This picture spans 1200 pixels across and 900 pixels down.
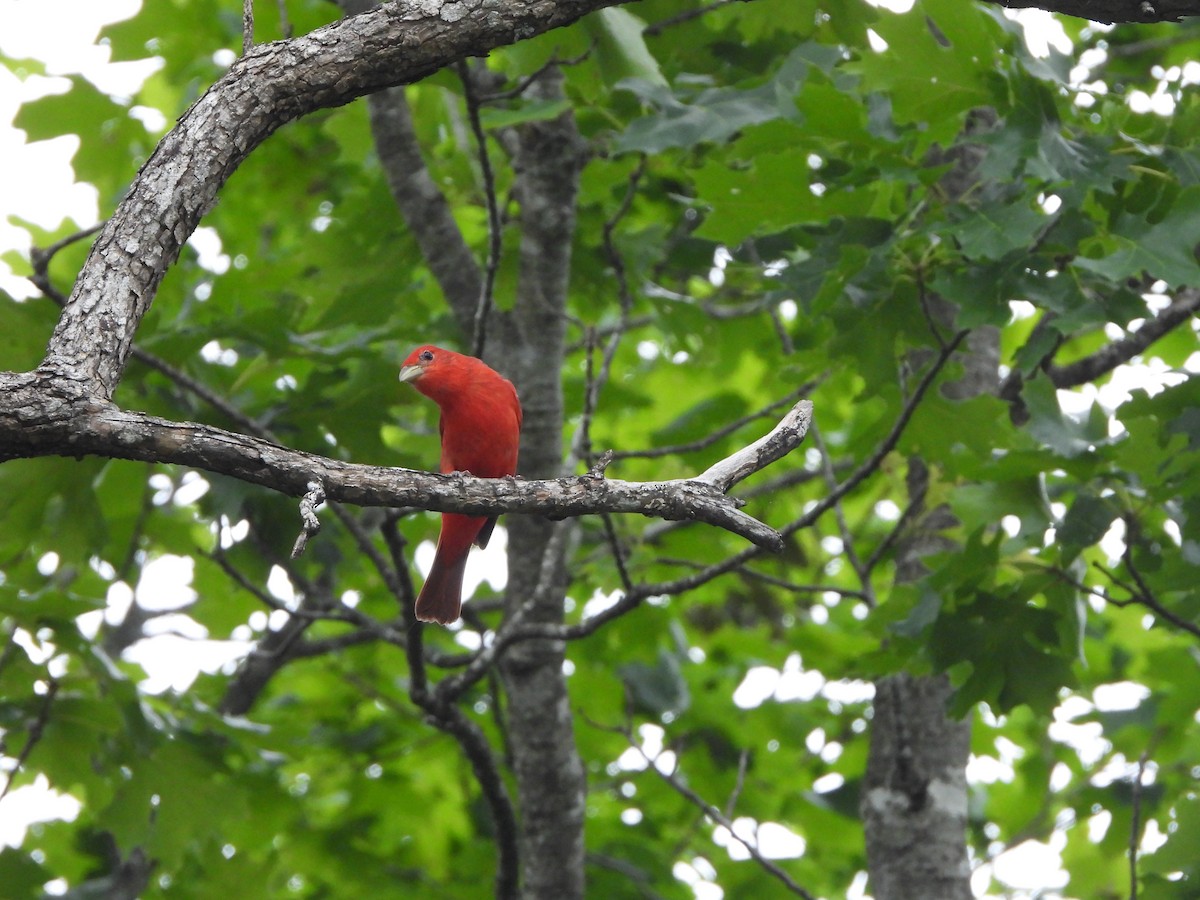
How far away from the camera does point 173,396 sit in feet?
13.8

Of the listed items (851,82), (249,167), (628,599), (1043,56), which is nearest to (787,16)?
(851,82)

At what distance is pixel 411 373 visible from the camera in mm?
4590

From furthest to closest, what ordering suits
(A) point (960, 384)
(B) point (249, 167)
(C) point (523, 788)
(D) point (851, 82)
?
(B) point (249, 167) → (A) point (960, 384) → (C) point (523, 788) → (D) point (851, 82)

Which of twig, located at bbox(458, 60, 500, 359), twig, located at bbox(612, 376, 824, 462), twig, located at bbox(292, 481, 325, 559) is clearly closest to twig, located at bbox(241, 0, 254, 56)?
twig, located at bbox(292, 481, 325, 559)

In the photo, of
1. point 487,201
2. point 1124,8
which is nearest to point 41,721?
point 487,201

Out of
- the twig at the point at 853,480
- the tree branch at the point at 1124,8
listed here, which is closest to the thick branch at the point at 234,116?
the tree branch at the point at 1124,8

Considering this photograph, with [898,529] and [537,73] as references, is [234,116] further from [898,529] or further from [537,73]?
[898,529]

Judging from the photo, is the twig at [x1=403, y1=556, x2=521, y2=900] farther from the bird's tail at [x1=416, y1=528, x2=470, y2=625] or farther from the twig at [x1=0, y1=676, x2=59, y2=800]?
the twig at [x1=0, y1=676, x2=59, y2=800]

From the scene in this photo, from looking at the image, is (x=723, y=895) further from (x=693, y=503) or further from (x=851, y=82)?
(x=693, y=503)

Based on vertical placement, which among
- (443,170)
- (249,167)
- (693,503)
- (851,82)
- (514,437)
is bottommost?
(693,503)

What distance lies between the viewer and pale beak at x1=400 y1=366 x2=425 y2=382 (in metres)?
4.52

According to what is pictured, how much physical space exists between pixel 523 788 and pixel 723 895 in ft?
6.03

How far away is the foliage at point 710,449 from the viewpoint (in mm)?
3525

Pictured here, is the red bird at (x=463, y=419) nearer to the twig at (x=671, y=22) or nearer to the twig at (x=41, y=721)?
the twig at (x=41, y=721)
